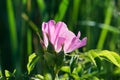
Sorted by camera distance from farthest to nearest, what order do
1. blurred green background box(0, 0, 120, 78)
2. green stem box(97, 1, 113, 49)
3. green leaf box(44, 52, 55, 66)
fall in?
green stem box(97, 1, 113, 49)
blurred green background box(0, 0, 120, 78)
green leaf box(44, 52, 55, 66)

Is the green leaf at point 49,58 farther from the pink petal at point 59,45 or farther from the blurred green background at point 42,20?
the blurred green background at point 42,20

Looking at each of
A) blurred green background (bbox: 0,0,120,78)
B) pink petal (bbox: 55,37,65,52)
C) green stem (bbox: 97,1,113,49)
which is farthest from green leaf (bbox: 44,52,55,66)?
green stem (bbox: 97,1,113,49)

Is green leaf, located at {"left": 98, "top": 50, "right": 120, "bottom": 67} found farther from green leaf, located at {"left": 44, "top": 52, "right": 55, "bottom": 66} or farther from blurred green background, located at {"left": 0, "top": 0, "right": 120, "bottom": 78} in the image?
blurred green background, located at {"left": 0, "top": 0, "right": 120, "bottom": 78}

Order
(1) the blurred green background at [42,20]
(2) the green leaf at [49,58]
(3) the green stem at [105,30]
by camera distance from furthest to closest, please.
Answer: (3) the green stem at [105,30]
(1) the blurred green background at [42,20]
(2) the green leaf at [49,58]

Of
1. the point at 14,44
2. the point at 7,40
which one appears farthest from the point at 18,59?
the point at 7,40

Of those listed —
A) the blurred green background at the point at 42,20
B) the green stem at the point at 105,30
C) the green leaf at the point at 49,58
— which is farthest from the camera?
the green stem at the point at 105,30

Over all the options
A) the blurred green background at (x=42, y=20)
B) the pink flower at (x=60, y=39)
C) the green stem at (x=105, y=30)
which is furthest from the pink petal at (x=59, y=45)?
the green stem at (x=105, y=30)
